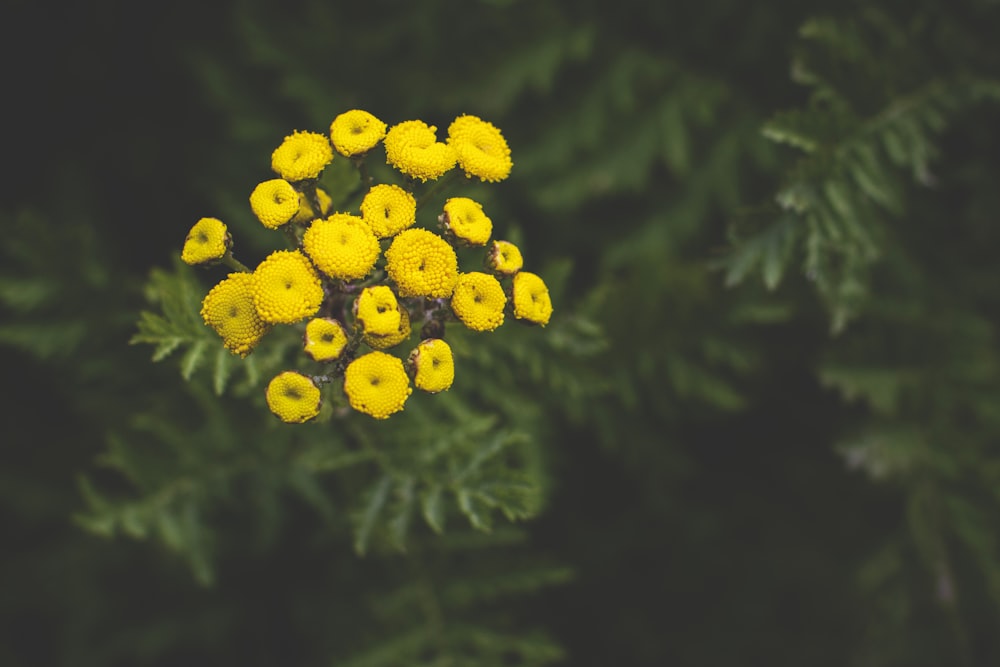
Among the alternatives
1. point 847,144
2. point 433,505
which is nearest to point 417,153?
point 433,505

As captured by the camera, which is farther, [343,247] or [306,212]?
[306,212]

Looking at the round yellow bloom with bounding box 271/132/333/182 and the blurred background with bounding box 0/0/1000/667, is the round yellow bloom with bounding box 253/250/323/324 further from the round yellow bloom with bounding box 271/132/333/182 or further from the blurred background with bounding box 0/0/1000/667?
the blurred background with bounding box 0/0/1000/667

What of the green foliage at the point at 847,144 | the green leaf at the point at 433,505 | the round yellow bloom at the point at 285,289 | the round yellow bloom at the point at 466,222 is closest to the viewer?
the round yellow bloom at the point at 285,289

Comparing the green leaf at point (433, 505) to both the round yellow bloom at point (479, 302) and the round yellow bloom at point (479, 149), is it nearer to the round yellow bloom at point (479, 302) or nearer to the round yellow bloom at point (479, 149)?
the round yellow bloom at point (479, 302)

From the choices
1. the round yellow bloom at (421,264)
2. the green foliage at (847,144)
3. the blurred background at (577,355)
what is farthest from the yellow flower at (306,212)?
the green foliage at (847,144)

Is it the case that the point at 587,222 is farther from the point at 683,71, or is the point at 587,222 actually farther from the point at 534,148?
the point at 683,71

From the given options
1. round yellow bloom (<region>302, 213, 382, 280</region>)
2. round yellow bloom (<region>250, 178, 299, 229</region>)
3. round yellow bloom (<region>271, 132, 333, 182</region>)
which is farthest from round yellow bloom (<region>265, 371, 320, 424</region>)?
round yellow bloom (<region>271, 132, 333, 182</region>)

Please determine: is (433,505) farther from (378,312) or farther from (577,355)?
(577,355)
